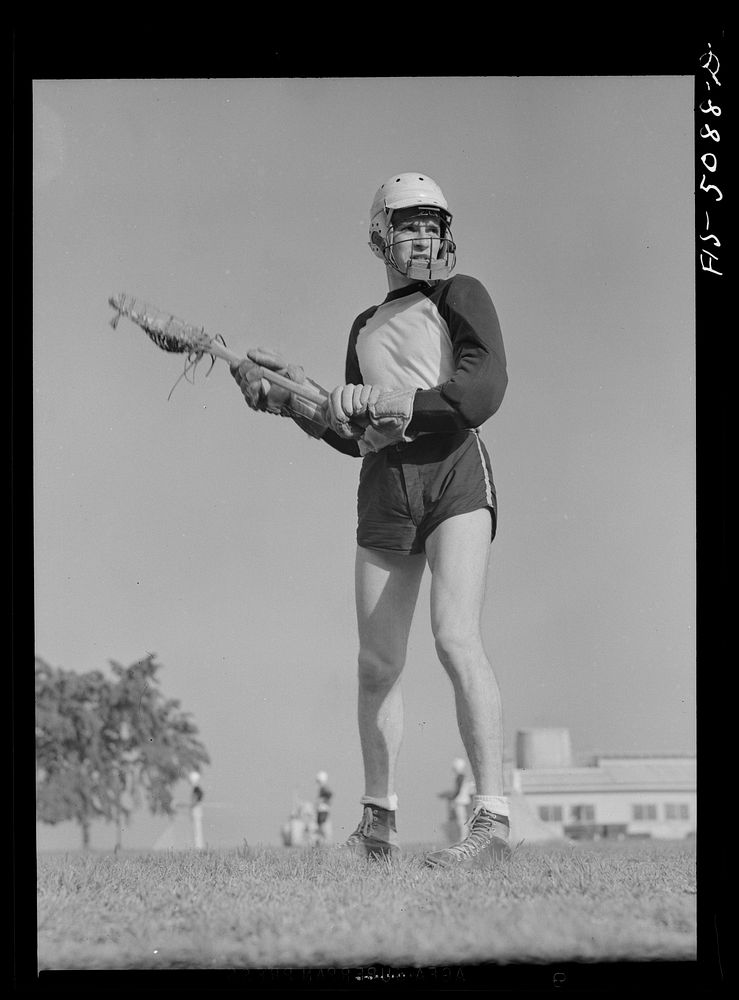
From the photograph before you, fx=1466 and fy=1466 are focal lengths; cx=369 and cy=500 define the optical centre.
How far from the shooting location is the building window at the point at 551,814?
16.3 ft

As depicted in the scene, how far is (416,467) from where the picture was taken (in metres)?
4.81

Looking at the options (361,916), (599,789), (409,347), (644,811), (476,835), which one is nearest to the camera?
(361,916)

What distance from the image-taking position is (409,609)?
4828mm

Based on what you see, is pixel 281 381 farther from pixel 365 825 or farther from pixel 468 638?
pixel 365 825

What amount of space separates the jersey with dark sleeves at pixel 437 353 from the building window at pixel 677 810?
148cm

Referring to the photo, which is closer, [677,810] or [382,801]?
[382,801]

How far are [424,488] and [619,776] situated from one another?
3.89ft

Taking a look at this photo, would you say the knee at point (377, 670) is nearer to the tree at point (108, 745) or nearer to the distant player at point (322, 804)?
the distant player at point (322, 804)

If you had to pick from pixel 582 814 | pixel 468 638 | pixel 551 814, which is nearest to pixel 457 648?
pixel 468 638

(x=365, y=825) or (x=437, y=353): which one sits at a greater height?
(x=437, y=353)

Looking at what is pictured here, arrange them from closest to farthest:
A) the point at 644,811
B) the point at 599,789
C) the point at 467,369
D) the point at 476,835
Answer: the point at 476,835, the point at 467,369, the point at 599,789, the point at 644,811
